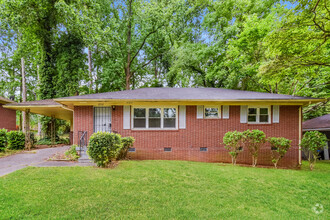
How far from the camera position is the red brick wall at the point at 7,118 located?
1275cm

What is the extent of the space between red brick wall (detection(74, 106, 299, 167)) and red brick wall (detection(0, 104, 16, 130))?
1039cm

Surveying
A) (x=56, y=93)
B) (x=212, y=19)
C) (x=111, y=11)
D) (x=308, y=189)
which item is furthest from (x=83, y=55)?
(x=308, y=189)

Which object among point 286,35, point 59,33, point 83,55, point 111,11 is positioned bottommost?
point 286,35

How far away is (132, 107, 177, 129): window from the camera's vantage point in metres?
7.73

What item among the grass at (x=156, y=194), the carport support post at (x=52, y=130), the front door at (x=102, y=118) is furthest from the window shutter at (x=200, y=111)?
the carport support post at (x=52, y=130)

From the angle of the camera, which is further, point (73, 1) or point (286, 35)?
point (73, 1)

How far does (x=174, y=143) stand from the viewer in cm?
762

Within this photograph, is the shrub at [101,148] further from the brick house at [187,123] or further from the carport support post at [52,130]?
the carport support post at [52,130]

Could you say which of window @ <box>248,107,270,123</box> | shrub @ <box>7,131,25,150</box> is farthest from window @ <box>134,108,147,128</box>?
shrub @ <box>7,131,25,150</box>

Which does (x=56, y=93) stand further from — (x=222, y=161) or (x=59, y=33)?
(x=222, y=161)

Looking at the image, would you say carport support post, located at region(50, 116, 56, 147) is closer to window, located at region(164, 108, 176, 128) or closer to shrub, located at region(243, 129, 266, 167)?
window, located at region(164, 108, 176, 128)

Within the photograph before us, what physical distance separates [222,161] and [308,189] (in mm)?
3409

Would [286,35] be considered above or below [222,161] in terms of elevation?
above

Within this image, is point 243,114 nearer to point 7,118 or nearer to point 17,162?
point 17,162
